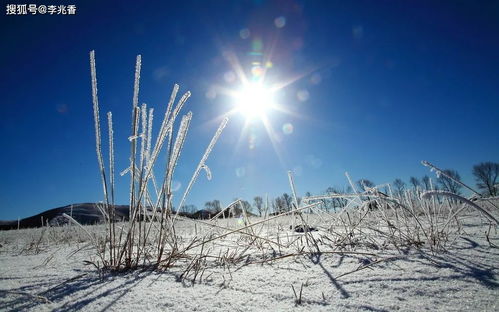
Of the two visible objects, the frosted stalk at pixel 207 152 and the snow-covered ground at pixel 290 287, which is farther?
the frosted stalk at pixel 207 152

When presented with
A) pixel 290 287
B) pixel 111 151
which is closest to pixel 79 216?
pixel 111 151

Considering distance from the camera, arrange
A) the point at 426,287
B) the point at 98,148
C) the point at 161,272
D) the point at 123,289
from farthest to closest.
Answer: the point at 98,148
the point at 161,272
the point at 123,289
the point at 426,287

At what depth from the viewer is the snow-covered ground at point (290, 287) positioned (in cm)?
70

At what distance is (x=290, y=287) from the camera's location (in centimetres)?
85

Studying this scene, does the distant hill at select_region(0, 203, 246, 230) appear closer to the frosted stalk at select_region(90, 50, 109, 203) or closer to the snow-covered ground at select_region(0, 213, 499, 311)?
the frosted stalk at select_region(90, 50, 109, 203)

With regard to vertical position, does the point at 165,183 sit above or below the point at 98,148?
below

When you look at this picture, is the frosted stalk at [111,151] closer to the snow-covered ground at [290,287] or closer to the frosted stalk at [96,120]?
the frosted stalk at [96,120]

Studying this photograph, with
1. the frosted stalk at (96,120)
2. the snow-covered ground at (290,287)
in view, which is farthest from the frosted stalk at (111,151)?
the snow-covered ground at (290,287)

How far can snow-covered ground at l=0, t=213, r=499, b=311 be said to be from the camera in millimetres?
698

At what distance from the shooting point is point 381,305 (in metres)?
0.67

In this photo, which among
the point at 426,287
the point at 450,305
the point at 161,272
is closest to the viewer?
the point at 450,305

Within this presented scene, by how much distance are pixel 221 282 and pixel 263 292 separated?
0.64 ft

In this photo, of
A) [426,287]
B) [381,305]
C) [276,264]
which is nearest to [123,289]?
[276,264]

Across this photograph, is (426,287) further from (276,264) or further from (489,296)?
(276,264)
